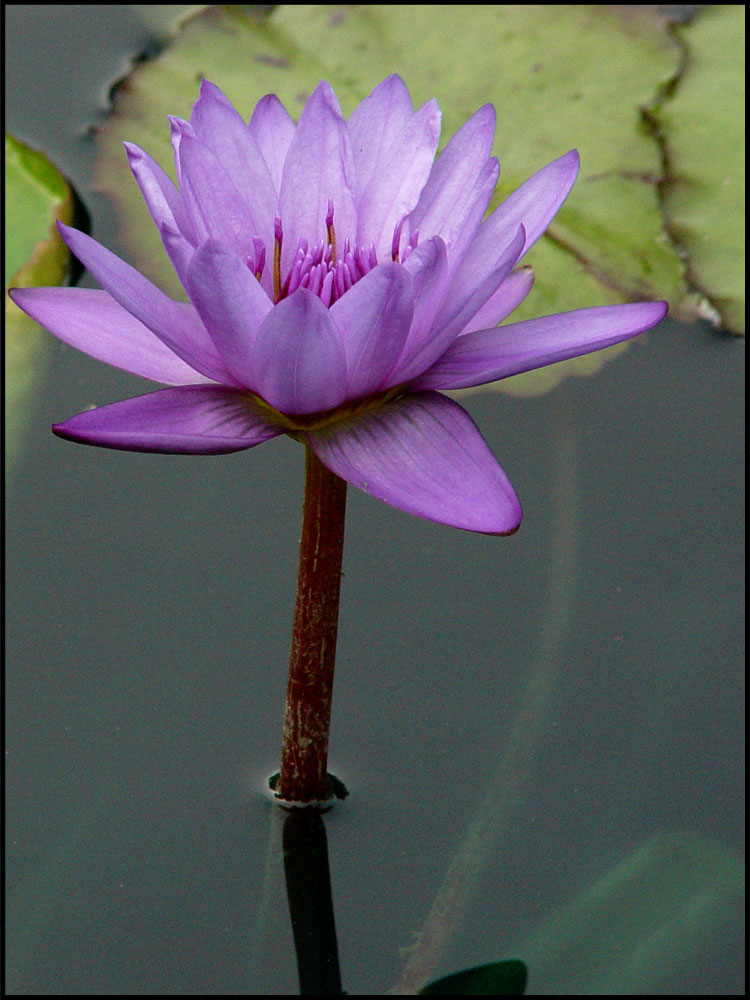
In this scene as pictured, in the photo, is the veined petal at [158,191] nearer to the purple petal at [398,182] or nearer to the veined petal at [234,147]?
the veined petal at [234,147]

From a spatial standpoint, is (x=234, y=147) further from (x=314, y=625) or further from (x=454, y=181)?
Result: (x=314, y=625)

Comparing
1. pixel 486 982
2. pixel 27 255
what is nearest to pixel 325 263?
pixel 486 982

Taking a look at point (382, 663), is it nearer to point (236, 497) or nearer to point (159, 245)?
point (236, 497)

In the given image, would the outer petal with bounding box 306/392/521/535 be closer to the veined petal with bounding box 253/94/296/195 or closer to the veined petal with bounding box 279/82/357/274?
the veined petal with bounding box 279/82/357/274

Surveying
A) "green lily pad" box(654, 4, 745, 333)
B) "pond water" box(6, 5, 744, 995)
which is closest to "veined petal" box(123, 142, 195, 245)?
"pond water" box(6, 5, 744, 995)

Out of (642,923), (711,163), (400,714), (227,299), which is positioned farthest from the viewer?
(711,163)

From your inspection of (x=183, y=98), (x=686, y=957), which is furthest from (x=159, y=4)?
(x=686, y=957)
